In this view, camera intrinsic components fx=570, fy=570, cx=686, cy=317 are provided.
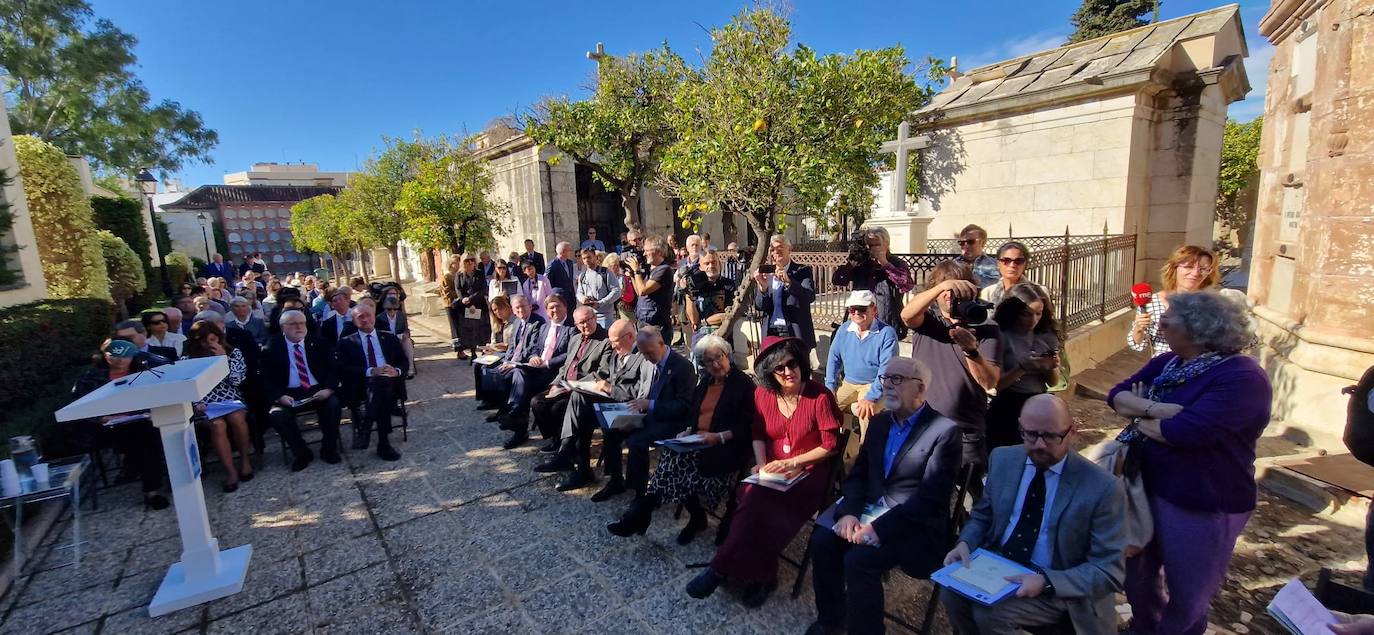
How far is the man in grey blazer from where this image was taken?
2082 mm

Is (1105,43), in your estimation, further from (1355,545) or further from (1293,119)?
(1355,545)

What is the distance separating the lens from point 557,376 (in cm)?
527

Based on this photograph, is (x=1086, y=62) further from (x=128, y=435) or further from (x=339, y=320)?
(x=128, y=435)

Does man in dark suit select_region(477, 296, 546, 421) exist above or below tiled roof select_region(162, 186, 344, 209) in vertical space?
below

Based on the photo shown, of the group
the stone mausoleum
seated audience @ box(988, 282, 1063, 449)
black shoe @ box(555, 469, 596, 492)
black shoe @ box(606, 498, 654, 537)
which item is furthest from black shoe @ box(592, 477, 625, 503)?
the stone mausoleum

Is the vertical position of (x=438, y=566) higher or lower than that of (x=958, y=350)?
lower

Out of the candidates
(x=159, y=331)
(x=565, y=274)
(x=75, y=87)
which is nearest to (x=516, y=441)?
(x=565, y=274)

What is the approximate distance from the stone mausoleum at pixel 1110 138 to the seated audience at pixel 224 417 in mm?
8311

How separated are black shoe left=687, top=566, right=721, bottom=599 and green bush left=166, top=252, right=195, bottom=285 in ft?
71.9

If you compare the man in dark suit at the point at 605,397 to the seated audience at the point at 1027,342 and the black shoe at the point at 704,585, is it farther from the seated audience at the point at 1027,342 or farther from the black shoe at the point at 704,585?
the seated audience at the point at 1027,342

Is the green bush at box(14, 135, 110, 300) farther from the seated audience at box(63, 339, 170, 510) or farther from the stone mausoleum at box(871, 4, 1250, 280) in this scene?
the stone mausoleum at box(871, 4, 1250, 280)

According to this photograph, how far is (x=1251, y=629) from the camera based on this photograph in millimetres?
2672

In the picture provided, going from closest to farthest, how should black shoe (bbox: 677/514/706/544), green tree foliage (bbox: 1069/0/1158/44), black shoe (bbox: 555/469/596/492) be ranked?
black shoe (bbox: 677/514/706/544) < black shoe (bbox: 555/469/596/492) < green tree foliage (bbox: 1069/0/1158/44)

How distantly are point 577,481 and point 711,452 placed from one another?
147cm
